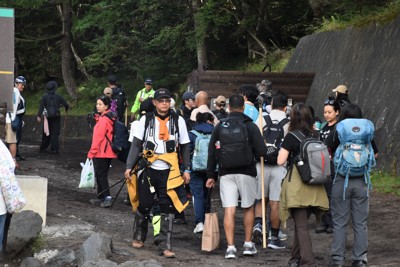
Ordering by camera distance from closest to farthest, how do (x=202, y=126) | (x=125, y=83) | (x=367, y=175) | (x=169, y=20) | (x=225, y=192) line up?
(x=367, y=175), (x=225, y=192), (x=202, y=126), (x=169, y=20), (x=125, y=83)

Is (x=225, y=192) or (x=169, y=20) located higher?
(x=169, y=20)

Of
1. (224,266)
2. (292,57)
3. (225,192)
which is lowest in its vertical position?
(224,266)

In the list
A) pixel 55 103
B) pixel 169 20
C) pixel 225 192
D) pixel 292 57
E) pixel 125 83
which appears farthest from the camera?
pixel 125 83

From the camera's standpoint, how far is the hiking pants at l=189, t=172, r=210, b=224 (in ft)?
44.3

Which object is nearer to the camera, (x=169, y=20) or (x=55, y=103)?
(x=55, y=103)

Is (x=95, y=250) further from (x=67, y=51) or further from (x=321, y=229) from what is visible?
(x=67, y=51)

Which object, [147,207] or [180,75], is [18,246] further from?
[180,75]

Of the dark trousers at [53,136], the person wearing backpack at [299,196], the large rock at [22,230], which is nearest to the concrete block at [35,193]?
the large rock at [22,230]

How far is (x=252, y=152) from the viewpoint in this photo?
11.6 meters

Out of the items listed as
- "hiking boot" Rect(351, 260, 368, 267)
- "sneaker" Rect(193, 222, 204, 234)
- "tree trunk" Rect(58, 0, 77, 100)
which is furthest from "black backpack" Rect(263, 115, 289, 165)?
"tree trunk" Rect(58, 0, 77, 100)

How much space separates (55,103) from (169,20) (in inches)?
390

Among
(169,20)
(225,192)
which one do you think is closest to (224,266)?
(225,192)

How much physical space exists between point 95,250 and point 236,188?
1.95 metres

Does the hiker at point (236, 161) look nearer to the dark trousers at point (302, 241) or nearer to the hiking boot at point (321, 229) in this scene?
the dark trousers at point (302, 241)
